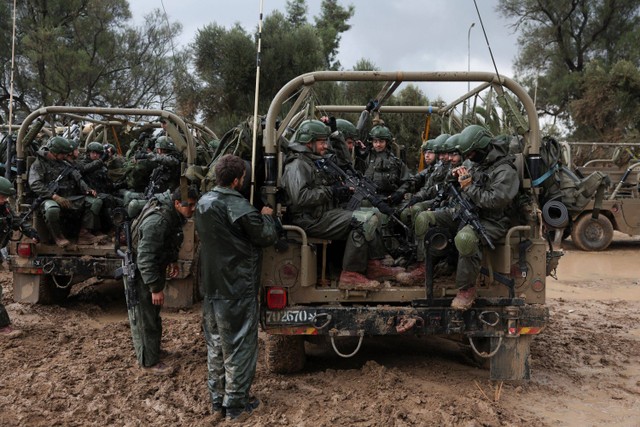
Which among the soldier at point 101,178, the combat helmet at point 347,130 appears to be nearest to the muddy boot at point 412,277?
the combat helmet at point 347,130

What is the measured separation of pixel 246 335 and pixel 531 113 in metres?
2.58

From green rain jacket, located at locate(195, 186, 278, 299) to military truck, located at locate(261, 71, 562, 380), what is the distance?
509 mm

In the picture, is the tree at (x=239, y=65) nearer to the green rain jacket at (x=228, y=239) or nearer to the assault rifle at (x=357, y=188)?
the assault rifle at (x=357, y=188)

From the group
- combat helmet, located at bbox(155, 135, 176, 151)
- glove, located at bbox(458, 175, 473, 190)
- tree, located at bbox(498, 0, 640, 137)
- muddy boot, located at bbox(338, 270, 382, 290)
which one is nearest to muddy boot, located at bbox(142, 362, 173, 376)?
muddy boot, located at bbox(338, 270, 382, 290)

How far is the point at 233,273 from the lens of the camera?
163 inches

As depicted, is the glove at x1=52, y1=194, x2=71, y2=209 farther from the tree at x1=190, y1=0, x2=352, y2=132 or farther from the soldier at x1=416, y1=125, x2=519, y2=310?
the tree at x1=190, y1=0, x2=352, y2=132

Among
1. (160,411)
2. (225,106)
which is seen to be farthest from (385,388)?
(225,106)

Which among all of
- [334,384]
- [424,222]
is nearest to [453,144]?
[424,222]

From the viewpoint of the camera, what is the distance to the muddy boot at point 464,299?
14.9 feet

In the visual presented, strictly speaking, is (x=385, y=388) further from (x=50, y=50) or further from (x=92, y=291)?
(x=50, y=50)

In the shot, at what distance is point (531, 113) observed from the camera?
4.71 m

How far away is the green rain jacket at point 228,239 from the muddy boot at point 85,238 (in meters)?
3.57

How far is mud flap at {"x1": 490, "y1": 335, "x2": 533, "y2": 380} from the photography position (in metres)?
4.79

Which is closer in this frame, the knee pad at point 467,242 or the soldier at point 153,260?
the knee pad at point 467,242
